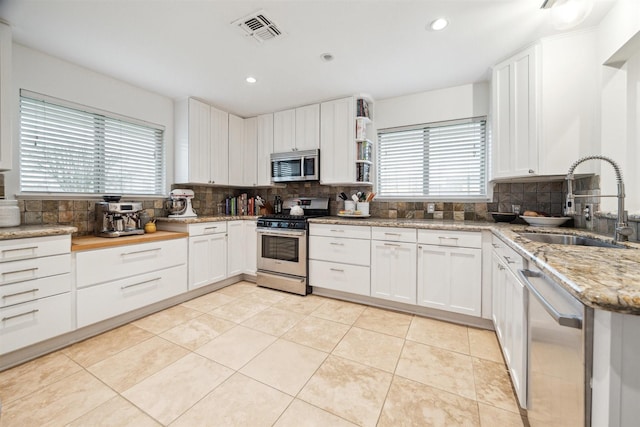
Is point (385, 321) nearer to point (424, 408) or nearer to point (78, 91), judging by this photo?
point (424, 408)

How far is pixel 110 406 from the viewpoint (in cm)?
144

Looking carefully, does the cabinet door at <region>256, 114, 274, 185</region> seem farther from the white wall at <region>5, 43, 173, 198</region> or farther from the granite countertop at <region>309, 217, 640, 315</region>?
the granite countertop at <region>309, 217, 640, 315</region>

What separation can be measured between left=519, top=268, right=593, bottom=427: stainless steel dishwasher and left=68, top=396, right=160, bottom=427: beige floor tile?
174 centimetres

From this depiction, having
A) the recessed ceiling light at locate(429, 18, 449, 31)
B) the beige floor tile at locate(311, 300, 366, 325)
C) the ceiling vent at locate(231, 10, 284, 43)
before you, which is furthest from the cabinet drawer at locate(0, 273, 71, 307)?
the recessed ceiling light at locate(429, 18, 449, 31)

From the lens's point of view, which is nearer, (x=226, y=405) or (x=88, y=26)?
(x=226, y=405)

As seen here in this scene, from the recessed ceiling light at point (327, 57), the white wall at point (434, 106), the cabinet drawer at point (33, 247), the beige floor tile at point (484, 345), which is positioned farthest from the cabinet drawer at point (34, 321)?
the white wall at point (434, 106)

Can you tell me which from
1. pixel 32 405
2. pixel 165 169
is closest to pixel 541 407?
pixel 32 405

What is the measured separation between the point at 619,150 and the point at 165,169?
4308mm

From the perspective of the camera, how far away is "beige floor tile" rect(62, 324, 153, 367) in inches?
74.2

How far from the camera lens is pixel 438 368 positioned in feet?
5.86

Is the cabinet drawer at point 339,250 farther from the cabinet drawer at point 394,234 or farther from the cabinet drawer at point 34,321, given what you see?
the cabinet drawer at point 34,321

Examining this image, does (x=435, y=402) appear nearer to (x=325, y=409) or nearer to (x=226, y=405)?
(x=325, y=409)

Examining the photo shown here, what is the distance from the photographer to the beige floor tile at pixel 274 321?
230cm

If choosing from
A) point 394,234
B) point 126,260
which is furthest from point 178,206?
point 394,234
